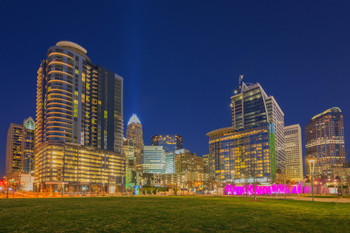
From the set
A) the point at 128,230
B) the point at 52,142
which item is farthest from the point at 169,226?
the point at 52,142

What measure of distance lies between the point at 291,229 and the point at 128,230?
9051mm

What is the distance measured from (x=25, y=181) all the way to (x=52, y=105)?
5282 centimetres

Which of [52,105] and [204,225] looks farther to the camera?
[52,105]

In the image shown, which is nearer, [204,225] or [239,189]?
[204,225]

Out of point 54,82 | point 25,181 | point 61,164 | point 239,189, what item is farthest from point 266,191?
point 54,82

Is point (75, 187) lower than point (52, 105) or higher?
Result: lower

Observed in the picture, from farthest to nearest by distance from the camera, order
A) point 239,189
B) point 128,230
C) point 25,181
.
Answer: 1. point 25,181
2. point 239,189
3. point 128,230

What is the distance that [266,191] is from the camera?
10312cm

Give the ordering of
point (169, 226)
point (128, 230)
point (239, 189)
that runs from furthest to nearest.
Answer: point (239, 189), point (169, 226), point (128, 230)

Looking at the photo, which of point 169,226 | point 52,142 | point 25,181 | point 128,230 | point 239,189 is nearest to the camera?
point 128,230

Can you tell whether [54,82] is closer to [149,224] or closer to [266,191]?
[266,191]

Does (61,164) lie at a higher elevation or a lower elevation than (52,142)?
lower

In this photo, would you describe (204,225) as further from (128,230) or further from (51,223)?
(51,223)

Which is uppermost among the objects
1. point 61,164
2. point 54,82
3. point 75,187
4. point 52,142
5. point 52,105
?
point 54,82
